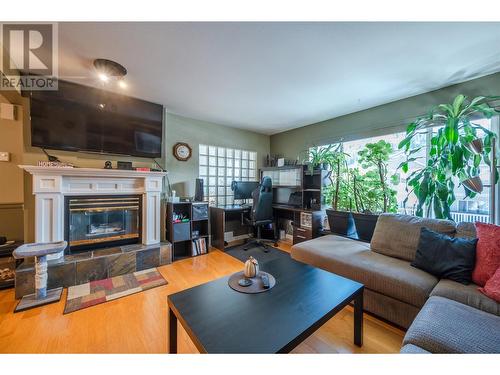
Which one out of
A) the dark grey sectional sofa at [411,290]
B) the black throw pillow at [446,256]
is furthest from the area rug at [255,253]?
the black throw pillow at [446,256]

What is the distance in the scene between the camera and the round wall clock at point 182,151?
3433mm

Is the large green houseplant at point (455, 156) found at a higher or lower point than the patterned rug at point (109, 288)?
higher

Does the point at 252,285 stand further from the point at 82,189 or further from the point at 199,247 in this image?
the point at 82,189

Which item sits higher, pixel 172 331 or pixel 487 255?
pixel 487 255

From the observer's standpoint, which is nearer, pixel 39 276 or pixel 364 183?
pixel 39 276

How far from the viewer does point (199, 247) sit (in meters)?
3.28

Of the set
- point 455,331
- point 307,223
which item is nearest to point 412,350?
point 455,331

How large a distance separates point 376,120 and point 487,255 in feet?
7.38

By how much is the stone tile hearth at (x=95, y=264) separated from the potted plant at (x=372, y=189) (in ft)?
9.03

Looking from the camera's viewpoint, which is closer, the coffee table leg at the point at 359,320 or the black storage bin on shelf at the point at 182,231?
the coffee table leg at the point at 359,320

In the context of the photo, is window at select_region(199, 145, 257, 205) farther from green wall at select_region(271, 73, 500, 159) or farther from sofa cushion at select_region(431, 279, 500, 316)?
sofa cushion at select_region(431, 279, 500, 316)

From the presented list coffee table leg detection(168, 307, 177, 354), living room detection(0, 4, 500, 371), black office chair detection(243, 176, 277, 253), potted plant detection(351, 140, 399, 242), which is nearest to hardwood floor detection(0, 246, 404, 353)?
living room detection(0, 4, 500, 371)

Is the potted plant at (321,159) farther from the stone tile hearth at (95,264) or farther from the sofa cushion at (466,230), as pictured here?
the stone tile hearth at (95,264)

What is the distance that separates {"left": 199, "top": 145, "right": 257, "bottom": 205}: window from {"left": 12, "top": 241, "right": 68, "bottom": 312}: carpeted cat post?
2278mm
